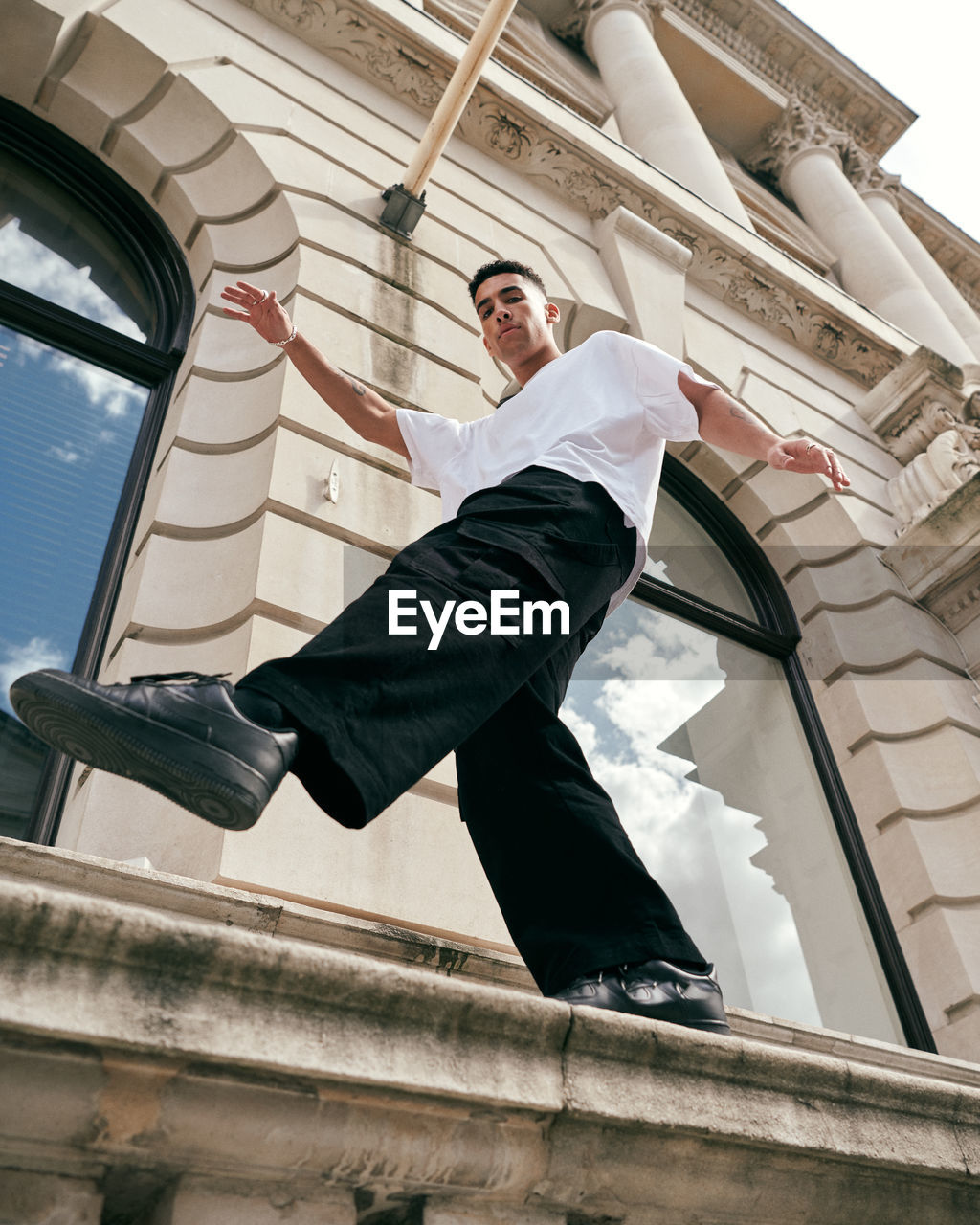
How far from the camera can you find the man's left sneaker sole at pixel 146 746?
5.20 ft

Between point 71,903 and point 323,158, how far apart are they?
5258mm

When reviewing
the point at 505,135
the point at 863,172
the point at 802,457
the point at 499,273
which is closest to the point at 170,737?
the point at 802,457

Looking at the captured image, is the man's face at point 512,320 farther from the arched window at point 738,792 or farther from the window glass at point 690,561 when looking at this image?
the window glass at point 690,561

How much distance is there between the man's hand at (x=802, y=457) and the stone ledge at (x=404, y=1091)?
138cm

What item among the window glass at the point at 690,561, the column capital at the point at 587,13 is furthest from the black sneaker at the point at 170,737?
the column capital at the point at 587,13

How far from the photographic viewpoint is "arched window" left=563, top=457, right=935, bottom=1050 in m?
5.19

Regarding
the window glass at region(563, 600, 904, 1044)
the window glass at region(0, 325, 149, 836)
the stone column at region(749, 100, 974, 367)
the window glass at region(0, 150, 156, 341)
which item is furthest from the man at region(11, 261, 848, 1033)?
the stone column at region(749, 100, 974, 367)

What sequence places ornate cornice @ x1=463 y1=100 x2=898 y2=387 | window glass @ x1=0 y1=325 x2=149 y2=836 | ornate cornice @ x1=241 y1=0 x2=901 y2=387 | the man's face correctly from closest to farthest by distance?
the man's face → window glass @ x1=0 y1=325 x2=149 y2=836 → ornate cornice @ x1=241 y1=0 x2=901 y2=387 → ornate cornice @ x1=463 y1=100 x2=898 y2=387

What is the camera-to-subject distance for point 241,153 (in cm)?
541

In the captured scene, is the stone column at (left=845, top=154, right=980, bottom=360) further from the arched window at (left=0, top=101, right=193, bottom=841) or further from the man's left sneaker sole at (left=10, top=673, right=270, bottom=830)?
the man's left sneaker sole at (left=10, top=673, right=270, bottom=830)

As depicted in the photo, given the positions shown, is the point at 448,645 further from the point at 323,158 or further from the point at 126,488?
the point at 323,158

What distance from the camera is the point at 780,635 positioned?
6.93 metres

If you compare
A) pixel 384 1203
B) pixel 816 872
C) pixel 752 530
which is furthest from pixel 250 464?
pixel 752 530

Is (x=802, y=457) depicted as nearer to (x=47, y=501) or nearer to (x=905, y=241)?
(x=47, y=501)
